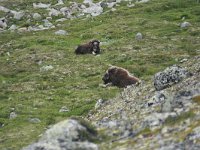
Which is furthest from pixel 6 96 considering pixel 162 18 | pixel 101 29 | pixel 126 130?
pixel 162 18

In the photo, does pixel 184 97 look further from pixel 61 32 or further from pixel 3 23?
pixel 3 23

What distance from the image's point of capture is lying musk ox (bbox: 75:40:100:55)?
51.0 metres

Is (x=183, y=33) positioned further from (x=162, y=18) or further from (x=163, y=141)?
(x=163, y=141)

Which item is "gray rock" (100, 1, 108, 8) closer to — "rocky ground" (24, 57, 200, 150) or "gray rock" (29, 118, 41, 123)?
"gray rock" (29, 118, 41, 123)

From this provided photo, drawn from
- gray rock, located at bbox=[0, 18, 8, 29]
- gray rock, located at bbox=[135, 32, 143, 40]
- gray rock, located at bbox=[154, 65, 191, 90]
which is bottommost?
gray rock, located at bbox=[0, 18, 8, 29]

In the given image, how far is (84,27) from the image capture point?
222 feet

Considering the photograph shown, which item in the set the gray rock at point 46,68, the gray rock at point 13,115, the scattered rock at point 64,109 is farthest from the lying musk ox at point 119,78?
the gray rock at point 46,68

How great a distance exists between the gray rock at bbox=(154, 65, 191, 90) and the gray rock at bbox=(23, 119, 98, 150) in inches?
416

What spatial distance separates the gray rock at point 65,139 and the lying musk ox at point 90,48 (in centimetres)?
3638

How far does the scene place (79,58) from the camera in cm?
4972

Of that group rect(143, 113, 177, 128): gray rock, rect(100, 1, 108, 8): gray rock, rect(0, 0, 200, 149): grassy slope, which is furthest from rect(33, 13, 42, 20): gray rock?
rect(143, 113, 177, 128): gray rock

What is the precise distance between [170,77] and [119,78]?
11.9 meters

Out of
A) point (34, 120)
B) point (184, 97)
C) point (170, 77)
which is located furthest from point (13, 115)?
point (184, 97)

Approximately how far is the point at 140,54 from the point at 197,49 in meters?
5.16
